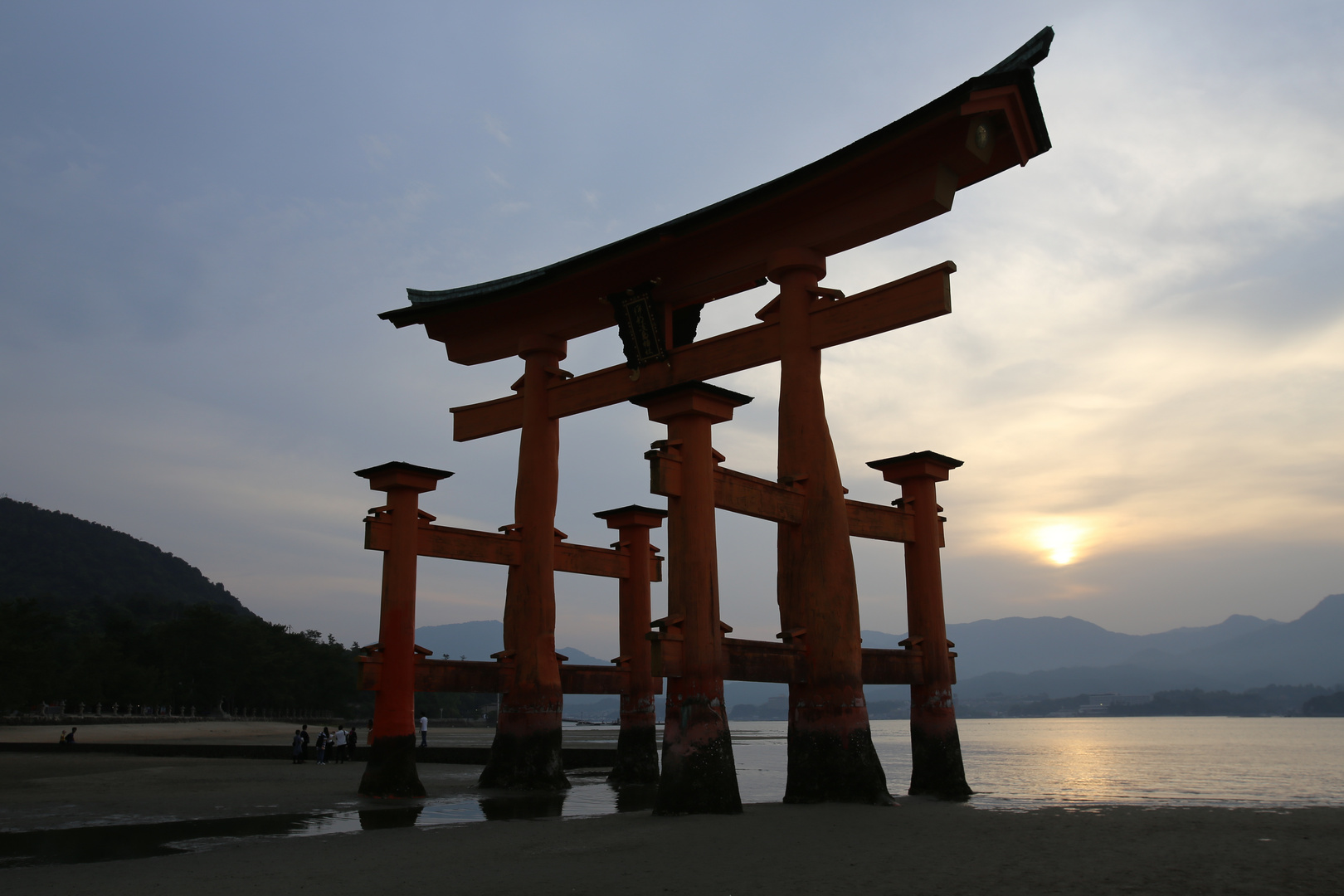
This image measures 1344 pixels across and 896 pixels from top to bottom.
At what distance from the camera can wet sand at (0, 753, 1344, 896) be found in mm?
7062

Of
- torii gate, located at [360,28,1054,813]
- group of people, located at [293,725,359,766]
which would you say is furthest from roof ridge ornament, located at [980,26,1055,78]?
group of people, located at [293,725,359,766]

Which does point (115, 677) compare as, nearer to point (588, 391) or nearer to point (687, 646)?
point (588, 391)

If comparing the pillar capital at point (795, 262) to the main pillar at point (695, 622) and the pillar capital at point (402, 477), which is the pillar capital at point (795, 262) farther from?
the pillar capital at point (402, 477)

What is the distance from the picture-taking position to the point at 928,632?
14367 mm

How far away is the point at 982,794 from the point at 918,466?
8.91 meters

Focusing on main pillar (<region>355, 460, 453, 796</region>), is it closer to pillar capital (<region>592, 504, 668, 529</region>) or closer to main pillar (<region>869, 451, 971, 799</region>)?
pillar capital (<region>592, 504, 668, 529</region>)

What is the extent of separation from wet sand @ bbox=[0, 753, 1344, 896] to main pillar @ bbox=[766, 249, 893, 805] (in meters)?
0.64

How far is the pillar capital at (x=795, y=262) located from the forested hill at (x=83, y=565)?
10428 cm

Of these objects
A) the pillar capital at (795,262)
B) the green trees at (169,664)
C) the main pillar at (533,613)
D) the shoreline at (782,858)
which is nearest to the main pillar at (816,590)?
the pillar capital at (795,262)

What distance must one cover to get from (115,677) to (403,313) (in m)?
49.2

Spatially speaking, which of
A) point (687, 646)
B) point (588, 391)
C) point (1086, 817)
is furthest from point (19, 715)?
point (1086, 817)

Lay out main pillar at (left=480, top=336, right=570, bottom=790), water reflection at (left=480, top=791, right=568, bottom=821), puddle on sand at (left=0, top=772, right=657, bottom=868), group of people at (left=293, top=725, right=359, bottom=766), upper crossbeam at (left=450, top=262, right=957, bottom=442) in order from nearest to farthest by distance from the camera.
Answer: puddle on sand at (left=0, top=772, right=657, bottom=868)
upper crossbeam at (left=450, top=262, right=957, bottom=442)
water reflection at (left=480, top=791, right=568, bottom=821)
main pillar at (left=480, top=336, right=570, bottom=790)
group of people at (left=293, top=725, right=359, bottom=766)

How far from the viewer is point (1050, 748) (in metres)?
59.6

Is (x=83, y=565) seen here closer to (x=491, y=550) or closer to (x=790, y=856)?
(x=491, y=550)
